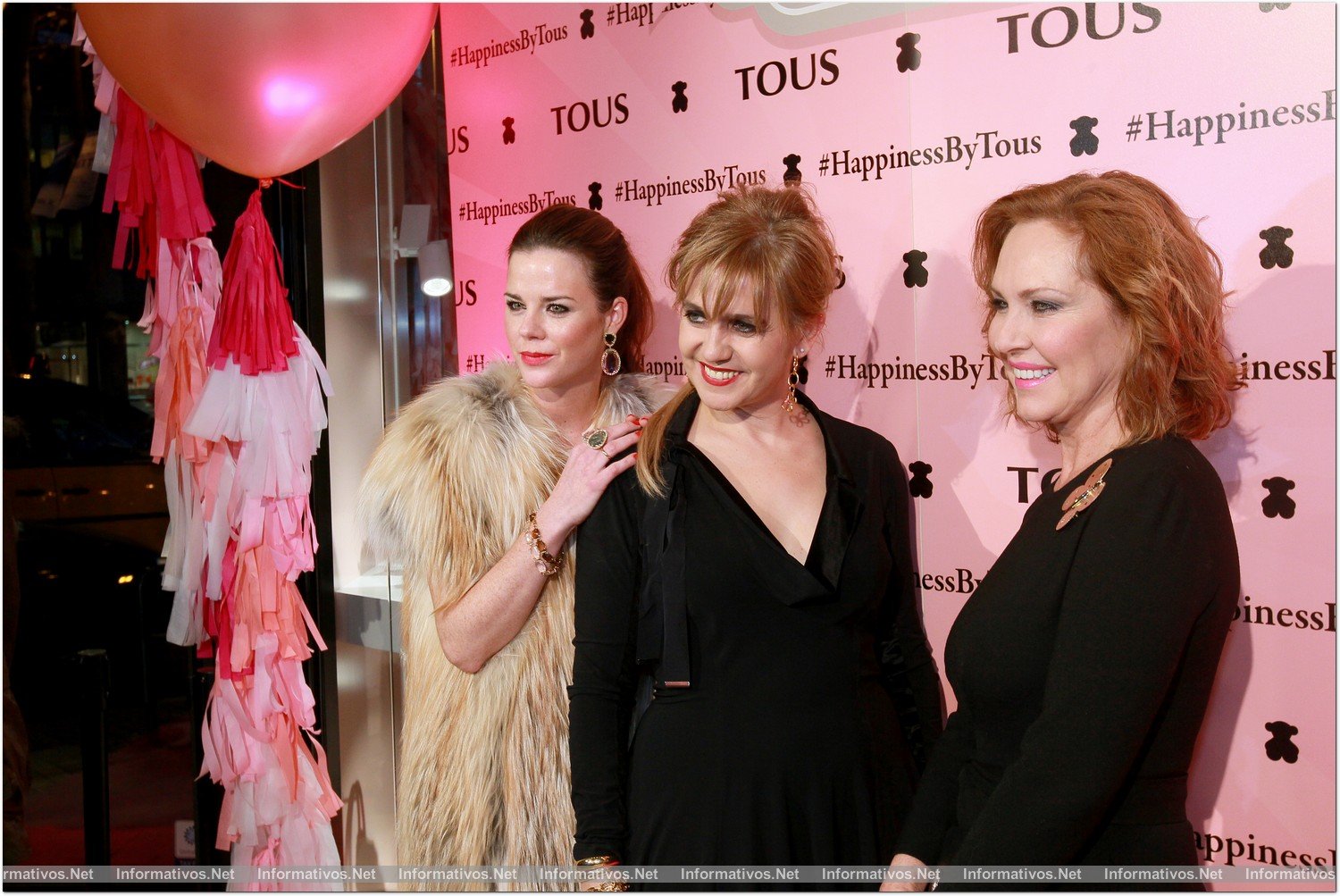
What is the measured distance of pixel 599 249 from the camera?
6.84 ft

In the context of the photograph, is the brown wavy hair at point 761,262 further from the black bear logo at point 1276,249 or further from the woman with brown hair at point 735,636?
the black bear logo at point 1276,249

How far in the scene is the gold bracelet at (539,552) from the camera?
1.95 meters

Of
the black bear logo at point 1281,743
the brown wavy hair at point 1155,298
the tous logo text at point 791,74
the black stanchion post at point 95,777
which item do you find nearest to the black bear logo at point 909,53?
the tous logo text at point 791,74

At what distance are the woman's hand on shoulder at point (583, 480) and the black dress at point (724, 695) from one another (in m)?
0.08

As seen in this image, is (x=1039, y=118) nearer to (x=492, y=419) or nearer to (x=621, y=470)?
(x=621, y=470)

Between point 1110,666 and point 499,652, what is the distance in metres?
1.22

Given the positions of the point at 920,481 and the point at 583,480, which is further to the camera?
the point at 920,481

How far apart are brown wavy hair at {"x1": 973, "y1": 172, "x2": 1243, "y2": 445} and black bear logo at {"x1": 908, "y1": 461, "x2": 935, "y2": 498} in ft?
2.18

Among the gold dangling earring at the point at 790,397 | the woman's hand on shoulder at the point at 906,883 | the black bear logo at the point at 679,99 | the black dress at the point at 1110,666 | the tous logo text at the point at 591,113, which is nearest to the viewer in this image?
the black dress at the point at 1110,666

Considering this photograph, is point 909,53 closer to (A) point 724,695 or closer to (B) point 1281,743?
(A) point 724,695

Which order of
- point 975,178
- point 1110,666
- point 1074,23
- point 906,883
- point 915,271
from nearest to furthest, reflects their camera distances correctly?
1. point 1110,666
2. point 906,883
3. point 1074,23
4. point 975,178
5. point 915,271

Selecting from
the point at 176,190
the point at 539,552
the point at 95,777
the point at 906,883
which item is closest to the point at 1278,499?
the point at 906,883

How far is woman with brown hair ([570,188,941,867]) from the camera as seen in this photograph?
173 centimetres

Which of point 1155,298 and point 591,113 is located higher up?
point 591,113
